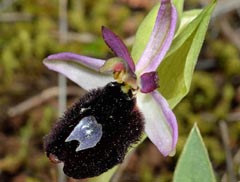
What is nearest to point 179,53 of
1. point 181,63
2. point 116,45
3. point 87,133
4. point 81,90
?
point 181,63

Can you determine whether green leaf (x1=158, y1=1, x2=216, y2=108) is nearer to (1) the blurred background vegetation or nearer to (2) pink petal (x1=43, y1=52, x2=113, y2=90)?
(2) pink petal (x1=43, y1=52, x2=113, y2=90)

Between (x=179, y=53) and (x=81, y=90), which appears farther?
(x=81, y=90)

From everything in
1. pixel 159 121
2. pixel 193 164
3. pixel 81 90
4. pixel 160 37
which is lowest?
pixel 81 90

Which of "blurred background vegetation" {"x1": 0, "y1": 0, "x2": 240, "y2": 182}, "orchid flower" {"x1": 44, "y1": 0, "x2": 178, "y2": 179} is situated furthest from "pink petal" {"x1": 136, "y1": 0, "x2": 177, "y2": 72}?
"blurred background vegetation" {"x1": 0, "y1": 0, "x2": 240, "y2": 182}

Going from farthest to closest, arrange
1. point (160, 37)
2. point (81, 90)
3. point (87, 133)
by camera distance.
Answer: point (81, 90) < point (160, 37) < point (87, 133)

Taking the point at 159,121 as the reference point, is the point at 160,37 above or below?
above

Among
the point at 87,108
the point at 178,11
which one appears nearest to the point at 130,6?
the point at 178,11

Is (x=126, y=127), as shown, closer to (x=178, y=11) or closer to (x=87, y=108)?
(x=87, y=108)

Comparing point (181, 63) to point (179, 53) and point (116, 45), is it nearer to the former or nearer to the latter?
point (179, 53)

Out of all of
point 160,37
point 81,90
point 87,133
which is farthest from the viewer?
point 81,90
